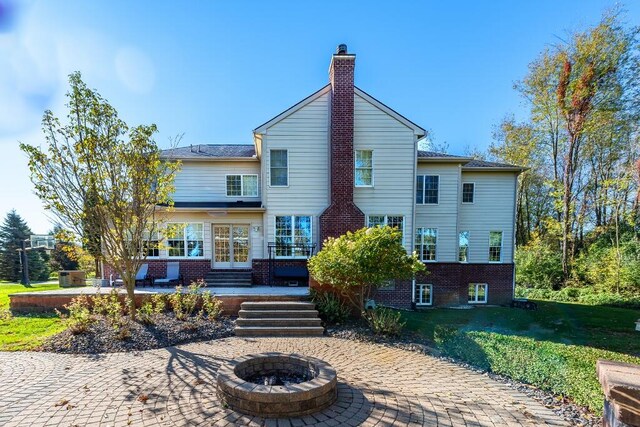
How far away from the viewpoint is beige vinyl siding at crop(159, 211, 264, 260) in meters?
11.9

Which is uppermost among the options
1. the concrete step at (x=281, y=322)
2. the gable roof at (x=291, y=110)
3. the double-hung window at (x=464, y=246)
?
the gable roof at (x=291, y=110)

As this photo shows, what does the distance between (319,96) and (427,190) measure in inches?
260

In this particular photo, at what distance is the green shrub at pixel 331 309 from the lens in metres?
8.03

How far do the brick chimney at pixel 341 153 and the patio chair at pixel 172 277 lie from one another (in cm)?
646

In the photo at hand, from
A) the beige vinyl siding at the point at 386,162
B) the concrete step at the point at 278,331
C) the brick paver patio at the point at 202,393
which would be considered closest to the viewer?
the brick paver patio at the point at 202,393

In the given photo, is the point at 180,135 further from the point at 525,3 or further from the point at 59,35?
the point at 525,3

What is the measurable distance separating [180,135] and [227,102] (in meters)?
4.56

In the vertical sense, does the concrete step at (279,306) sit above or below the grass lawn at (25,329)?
above

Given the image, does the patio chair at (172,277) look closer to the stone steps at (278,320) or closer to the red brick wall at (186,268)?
the red brick wall at (186,268)

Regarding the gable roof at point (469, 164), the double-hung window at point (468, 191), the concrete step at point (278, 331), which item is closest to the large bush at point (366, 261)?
the concrete step at point (278, 331)

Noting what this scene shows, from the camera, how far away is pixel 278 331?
7.24 m

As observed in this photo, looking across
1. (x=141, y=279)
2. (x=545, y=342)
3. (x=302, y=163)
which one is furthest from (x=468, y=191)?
(x=141, y=279)

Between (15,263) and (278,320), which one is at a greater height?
(278,320)

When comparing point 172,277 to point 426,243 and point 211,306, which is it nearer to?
point 211,306
